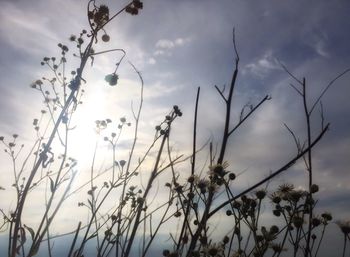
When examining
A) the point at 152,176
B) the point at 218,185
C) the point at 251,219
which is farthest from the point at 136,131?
the point at 251,219

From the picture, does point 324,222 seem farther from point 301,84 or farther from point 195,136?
point 195,136

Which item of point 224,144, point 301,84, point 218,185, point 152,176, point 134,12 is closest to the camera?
point 224,144

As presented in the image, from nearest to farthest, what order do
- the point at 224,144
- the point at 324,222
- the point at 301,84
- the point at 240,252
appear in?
1. the point at 224,144
2. the point at 301,84
3. the point at 240,252
4. the point at 324,222

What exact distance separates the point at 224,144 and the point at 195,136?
36 centimetres

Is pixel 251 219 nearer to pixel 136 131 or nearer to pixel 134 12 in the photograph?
pixel 136 131

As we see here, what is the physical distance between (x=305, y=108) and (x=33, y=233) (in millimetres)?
2798

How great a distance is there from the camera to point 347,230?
230 inches

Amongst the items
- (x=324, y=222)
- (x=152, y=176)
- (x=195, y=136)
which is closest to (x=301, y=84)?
(x=195, y=136)

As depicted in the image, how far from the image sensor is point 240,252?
14.6 ft

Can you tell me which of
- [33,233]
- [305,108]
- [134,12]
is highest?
[134,12]

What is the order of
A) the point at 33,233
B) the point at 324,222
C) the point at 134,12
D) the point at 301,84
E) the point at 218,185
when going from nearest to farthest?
the point at 33,233 < the point at 134,12 < the point at 301,84 < the point at 218,185 < the point at 324,222

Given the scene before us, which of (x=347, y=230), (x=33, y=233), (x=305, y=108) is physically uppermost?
(x=305, y=108)

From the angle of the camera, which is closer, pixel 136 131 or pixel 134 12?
pixel 134 12

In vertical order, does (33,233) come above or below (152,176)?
below
